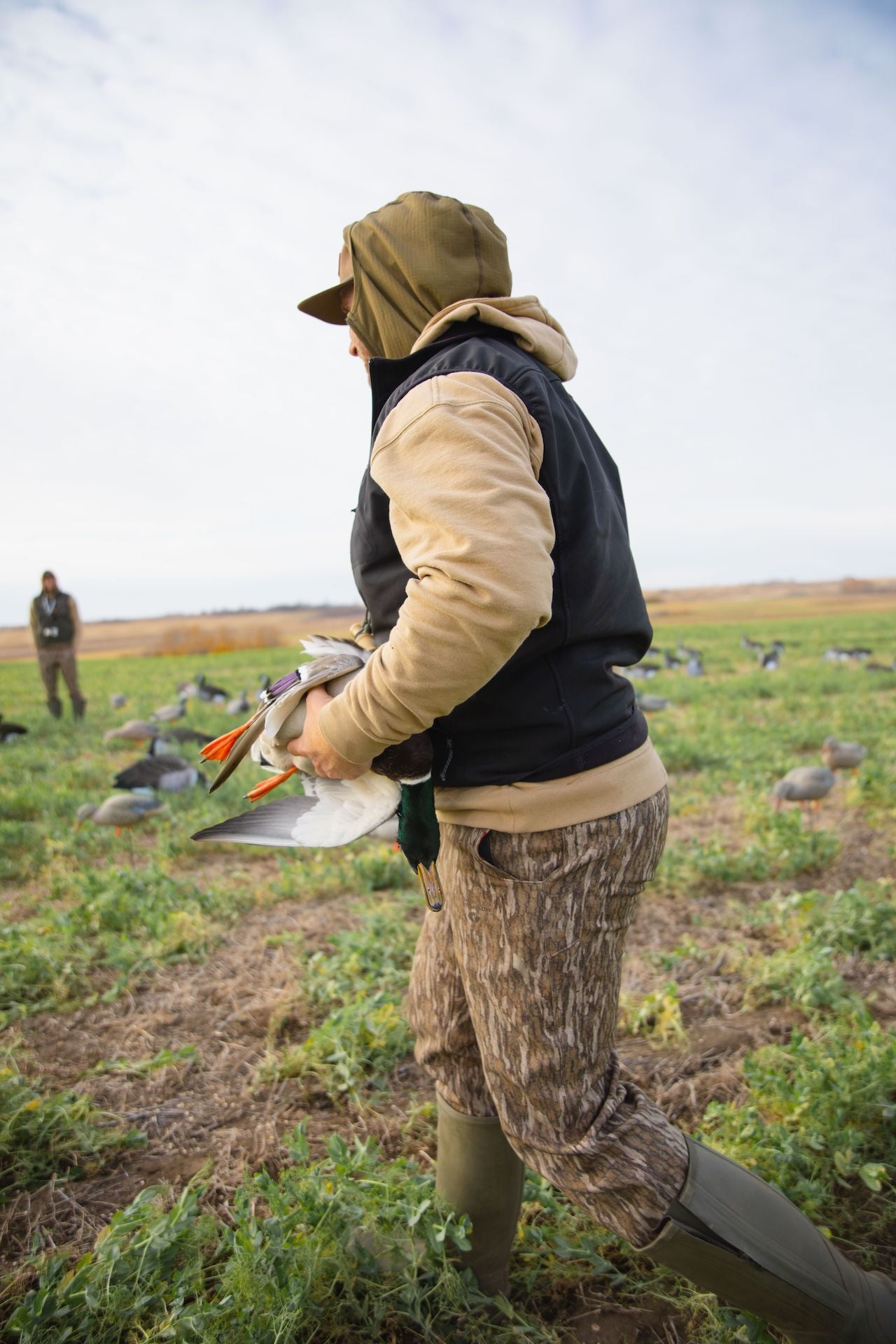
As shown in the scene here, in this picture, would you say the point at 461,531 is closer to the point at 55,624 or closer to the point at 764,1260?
the point at 764,1260

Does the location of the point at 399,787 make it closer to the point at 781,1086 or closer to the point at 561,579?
the point at 561,579

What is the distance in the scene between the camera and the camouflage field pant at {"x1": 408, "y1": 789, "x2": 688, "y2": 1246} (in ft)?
4.99

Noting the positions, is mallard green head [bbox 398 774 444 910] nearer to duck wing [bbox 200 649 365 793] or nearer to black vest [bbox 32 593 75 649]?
duck wing [bbox 200 649 365 793]

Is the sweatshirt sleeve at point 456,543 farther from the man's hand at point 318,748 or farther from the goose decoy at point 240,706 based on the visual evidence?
the goose decoy at point 240,706

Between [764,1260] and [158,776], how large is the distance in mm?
6122

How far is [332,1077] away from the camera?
286 centimetres

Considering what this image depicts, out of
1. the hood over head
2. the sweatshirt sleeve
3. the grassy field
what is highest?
the hood over head

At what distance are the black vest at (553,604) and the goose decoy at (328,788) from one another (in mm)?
84

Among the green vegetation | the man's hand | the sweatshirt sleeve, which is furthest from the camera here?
the green vegetation

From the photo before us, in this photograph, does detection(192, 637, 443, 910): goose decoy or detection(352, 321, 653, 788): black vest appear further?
detection(192, 637, 443, 910): goose decoy

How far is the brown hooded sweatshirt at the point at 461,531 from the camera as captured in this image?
4.07ft

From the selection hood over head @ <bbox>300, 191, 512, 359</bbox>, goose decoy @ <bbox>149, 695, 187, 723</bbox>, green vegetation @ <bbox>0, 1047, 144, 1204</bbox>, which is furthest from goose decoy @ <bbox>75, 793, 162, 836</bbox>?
goose decoy @ <bbox>149, 695, 187, 723</bbox>

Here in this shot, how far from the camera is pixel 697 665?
51.4 feet

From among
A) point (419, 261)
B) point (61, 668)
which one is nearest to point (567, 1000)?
point (419, 261)
